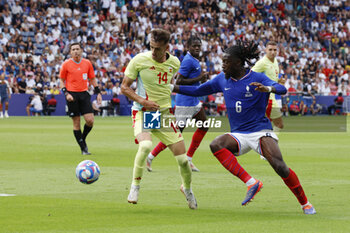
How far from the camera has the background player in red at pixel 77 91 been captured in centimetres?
1748

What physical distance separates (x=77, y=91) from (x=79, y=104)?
34cm

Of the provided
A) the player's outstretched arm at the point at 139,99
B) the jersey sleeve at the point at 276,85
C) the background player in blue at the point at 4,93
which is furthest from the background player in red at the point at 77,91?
the background player in blue at the point at 4,93

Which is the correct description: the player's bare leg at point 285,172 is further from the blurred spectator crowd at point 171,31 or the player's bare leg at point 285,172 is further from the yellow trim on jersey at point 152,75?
the blurred spectator crowd at point 171,31

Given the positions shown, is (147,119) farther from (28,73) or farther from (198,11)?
(198,11)

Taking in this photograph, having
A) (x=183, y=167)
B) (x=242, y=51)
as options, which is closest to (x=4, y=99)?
(x=183, y=167)

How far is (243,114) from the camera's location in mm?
9188

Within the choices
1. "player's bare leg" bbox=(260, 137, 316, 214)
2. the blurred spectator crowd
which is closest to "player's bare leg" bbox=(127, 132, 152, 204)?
"player's bare leg" bbox=(260, 137, 316, 214)

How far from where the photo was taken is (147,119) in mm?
9570

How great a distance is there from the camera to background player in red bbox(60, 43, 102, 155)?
688 inches

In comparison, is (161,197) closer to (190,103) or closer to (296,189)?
(296,189)

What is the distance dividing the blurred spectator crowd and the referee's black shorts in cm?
2328

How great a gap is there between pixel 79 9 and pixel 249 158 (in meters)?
30.7

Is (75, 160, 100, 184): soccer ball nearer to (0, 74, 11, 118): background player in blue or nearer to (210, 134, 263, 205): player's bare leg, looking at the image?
(210, 134, 263, 205): player's bare leg

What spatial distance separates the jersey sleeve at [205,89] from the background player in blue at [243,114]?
2cm
